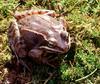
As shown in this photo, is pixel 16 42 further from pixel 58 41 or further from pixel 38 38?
pixel 58 41

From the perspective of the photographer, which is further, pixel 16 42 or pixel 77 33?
pixel 77 33

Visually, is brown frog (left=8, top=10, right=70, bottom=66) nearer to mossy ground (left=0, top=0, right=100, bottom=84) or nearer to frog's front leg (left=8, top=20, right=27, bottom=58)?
frog's front leg (left=8, top=20, right=27, bottom=58)

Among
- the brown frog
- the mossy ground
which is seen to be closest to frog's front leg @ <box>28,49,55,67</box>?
the brown frog

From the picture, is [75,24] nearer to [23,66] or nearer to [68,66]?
[68,66]

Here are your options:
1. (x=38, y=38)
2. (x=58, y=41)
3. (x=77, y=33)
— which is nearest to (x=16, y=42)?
(x=38, y=38)

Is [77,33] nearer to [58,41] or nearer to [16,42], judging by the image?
[58,41]

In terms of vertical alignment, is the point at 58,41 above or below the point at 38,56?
above

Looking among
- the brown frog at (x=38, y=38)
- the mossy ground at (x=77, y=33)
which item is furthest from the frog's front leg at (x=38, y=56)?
the mossy ground at (x=77, y=33)
